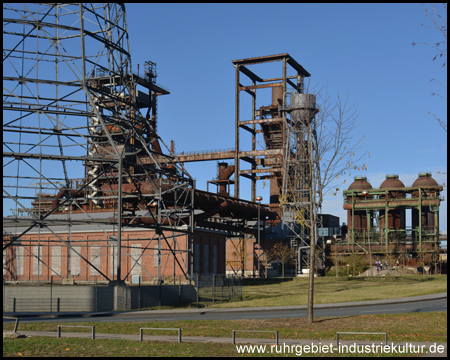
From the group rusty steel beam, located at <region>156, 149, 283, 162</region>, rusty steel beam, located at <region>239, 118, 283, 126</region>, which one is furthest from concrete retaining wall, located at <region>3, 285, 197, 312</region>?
rusty steel beam, located at <region>239, 118, 283, 126</region>

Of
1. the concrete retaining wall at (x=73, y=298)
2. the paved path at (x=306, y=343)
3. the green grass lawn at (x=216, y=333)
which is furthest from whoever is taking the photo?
the concrete retaining wall at (x=73, y=298)

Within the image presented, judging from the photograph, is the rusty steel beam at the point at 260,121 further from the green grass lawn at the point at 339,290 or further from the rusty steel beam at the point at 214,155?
the green grass lawn at the point at 339,290

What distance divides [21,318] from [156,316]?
22.6ft

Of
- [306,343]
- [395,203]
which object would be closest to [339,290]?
[306,343]

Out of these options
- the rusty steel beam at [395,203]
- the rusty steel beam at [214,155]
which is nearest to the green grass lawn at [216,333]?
the rusty steel beam at [395,203]

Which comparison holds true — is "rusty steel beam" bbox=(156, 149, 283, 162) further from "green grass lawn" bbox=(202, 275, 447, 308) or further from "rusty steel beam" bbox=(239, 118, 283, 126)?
"green grass lawn" bbox=(202, 275, 447, 308)

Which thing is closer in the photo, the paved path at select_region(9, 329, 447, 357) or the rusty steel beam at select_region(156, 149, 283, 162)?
the paved path at select_region(9, 329, 447, 357)

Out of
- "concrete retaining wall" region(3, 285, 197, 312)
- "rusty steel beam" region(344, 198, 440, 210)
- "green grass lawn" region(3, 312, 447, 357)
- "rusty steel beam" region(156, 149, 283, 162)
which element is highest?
"rusty steel beam" region(156, 149, 283, 162)

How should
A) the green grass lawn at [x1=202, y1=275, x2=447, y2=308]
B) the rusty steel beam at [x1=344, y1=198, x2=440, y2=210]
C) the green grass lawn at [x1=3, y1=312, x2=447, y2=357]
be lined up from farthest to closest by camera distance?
the rusty steel beam at [x1=344, y1=198, x2=440, y2=210], the green grass lawn at [x1=202, y1=275, x2=447, y2=308], the green grass lawn at [x1=3, y1=312, x2=447, y2=357]

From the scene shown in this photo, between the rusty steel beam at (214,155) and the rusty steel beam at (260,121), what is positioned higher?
the rusty steel beam at (260,121)

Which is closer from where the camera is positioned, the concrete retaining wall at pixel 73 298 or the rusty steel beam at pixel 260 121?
the concrete retaining wall at pixel 73 298

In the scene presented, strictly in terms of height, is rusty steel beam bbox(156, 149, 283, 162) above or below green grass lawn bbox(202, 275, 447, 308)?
above

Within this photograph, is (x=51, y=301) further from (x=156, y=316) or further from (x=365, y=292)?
(x=365, y=292)

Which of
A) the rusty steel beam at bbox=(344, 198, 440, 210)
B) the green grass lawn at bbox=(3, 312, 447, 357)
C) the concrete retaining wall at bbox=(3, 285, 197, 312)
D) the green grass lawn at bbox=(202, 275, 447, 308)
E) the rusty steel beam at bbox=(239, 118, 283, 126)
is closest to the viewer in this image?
the green grass lawn at bbox=(3, 312, 447, 357)
